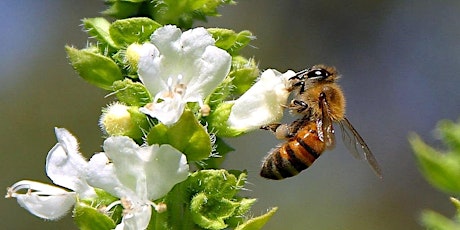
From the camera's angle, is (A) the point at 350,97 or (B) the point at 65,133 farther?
(A) the point at 350,97

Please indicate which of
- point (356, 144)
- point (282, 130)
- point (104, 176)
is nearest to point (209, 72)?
point (104, 176)

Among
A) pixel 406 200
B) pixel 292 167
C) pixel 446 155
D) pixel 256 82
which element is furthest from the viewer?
pixel 406 200

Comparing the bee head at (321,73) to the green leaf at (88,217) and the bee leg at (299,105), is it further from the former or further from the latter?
the green leaf at (88,217)

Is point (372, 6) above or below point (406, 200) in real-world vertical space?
above

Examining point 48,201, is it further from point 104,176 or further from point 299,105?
point 299,105

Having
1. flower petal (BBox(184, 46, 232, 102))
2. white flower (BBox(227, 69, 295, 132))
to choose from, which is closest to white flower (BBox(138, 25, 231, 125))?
flower petal (BBox(184, 46, 232, 102))

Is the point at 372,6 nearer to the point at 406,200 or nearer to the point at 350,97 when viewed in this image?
the point at 350,97

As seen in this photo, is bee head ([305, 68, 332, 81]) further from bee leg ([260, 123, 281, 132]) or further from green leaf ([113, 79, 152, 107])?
green leaf ([113, 79, 152, 107])

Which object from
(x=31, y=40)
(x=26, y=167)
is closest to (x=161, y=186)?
(x=26, y=167)
